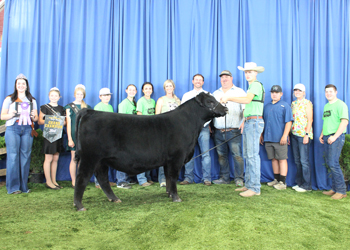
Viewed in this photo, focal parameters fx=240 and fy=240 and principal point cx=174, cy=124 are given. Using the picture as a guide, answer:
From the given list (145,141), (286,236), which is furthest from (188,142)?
(286,236)

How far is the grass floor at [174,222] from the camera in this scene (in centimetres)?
181

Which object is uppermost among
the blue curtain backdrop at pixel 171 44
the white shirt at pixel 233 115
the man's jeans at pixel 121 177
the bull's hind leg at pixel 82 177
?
the blue curtain backdrop at pixel 171 44

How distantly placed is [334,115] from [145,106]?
Answer: 2761 mm

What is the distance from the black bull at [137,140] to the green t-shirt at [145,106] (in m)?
1.03

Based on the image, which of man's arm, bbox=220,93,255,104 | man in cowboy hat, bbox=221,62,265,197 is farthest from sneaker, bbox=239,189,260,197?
man's arm, bbox=220,93,255,104

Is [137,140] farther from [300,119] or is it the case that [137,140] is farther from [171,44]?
[300,119]

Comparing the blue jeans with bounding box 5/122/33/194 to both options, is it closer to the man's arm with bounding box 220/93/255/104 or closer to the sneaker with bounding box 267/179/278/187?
the man's arm with bounding box 220/93/255/104

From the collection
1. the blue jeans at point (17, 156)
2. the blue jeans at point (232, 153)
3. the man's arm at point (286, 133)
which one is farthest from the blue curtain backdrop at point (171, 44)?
the blue jeans at point (17, 156)

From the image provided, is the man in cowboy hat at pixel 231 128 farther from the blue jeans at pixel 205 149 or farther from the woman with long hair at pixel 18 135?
the woman with long hair at pixel 18 135

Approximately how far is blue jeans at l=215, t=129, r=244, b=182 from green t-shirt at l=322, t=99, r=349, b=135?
48.8 inches

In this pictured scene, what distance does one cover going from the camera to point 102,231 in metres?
2.05

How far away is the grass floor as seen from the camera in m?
1.81

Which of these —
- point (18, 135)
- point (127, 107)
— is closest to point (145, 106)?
point (127, 107)

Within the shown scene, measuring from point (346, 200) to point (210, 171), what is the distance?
1887 millimetres
